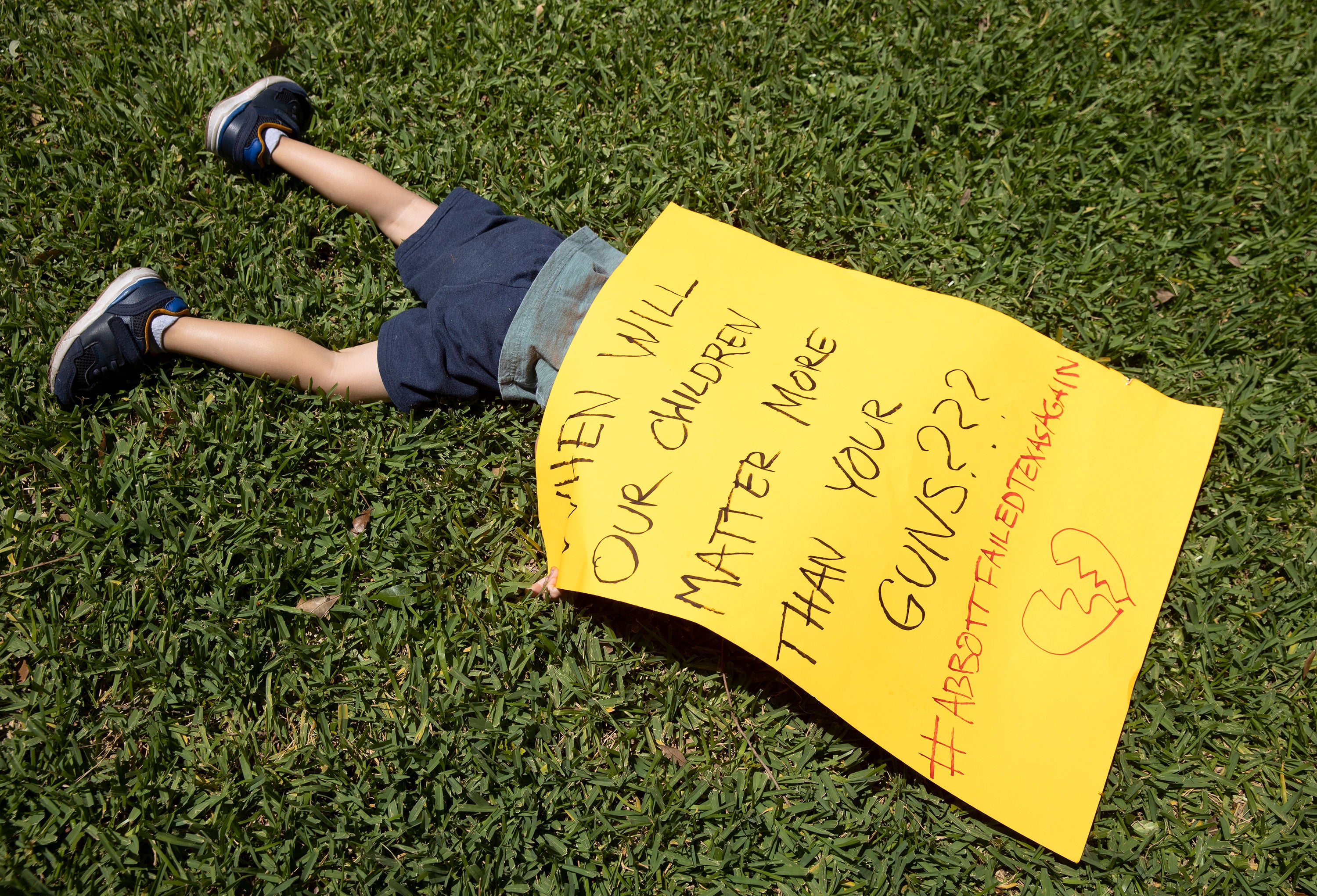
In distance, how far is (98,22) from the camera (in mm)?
2549

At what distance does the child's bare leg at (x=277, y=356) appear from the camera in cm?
207

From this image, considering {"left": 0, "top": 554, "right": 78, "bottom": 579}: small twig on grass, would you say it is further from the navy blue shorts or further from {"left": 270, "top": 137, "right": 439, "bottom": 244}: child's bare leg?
{"left": 270, "top": 137, "right": 439, "bottom": 244}: child's bare leg

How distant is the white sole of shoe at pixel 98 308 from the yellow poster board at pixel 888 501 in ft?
4.01

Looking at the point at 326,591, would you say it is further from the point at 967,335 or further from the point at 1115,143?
the point at 1115,143

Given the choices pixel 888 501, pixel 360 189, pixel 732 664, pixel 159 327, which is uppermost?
pixel 360 189

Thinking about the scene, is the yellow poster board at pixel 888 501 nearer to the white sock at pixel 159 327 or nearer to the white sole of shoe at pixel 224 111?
the white sock at pixel 159 327

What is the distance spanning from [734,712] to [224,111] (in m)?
2.15

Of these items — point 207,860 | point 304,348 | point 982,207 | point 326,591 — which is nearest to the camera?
point 207,860

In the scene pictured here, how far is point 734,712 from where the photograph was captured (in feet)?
6.13

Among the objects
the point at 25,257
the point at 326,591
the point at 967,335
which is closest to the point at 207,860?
the point at 326,591

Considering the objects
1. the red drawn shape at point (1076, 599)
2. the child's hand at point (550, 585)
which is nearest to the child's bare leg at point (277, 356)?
the child's hand at point (550, 585)

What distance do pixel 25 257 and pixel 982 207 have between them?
2723 mm

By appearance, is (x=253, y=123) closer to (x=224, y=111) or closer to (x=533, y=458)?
(x=224, y=111)

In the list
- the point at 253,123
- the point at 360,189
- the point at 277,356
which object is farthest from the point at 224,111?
the point at 277,356
